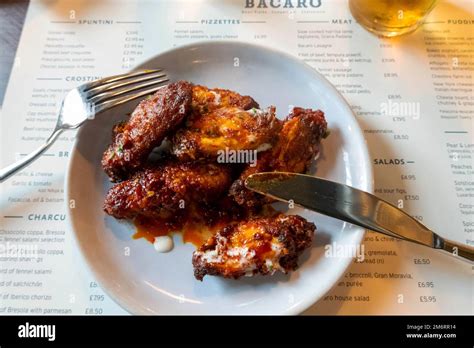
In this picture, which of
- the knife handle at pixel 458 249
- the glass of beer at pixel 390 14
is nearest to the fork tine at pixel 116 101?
the glass of beer at pixel 390 14

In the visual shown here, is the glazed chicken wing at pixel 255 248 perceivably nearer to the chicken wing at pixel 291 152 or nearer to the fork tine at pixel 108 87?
the chicken wing at pixel 291 152

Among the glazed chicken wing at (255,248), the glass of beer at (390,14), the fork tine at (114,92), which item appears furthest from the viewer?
the glass of beer at (390,14)

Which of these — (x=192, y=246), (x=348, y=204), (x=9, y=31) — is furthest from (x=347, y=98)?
(x=9, y=31)

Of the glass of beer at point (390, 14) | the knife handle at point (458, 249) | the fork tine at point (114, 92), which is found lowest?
the knife handle at point (458, 249)

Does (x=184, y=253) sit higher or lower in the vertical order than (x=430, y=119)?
lower

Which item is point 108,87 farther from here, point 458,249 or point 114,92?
point 458,249
